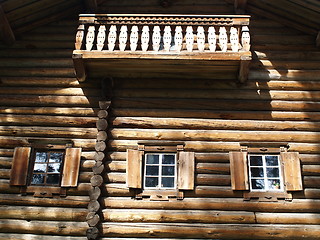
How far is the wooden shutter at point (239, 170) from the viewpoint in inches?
333

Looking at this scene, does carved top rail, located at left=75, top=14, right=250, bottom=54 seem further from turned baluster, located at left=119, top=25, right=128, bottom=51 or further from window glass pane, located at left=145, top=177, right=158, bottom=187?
window glass pane, located at left=145, top=177, right=158, bottom=187

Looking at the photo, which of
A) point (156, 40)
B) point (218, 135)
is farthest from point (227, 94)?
point (156, 40)

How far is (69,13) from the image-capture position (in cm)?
1063

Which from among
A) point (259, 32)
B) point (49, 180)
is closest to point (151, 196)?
point (49, 180)

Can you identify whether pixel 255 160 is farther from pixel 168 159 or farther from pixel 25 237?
pixel 25 237

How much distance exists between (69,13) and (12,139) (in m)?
4.27

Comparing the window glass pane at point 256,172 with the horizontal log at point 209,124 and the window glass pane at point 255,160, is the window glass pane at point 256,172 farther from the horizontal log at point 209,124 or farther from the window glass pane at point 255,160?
the horizontal log at point 209,124

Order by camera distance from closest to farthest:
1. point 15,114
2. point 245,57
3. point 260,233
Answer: point 260,233 < point 245,57 < point 15,114

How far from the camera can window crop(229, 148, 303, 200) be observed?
8.47 metres

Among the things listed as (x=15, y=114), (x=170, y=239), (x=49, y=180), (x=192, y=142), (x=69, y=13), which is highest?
(x=69, y=13)

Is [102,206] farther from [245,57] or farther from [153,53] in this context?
[245,57]

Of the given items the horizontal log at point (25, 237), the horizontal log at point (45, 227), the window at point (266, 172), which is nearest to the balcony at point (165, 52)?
the window at point (266, 172)

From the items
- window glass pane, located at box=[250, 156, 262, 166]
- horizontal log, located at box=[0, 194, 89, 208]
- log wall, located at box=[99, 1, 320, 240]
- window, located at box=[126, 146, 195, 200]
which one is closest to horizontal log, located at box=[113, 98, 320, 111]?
log wall, located at box=[99, 1, 320, 240]

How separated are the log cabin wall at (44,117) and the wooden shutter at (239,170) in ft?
12.0
